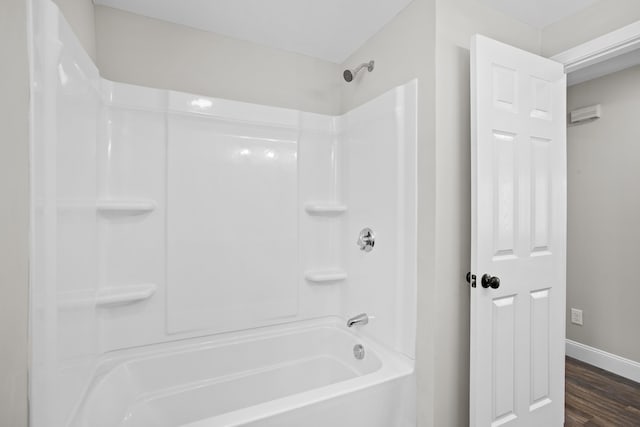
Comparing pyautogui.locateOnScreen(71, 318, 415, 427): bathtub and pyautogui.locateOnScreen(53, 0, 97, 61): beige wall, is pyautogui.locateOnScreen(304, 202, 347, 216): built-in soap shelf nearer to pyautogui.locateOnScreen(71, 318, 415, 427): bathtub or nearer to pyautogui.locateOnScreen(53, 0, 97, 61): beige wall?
pyautogui.locateOnScreen(71, 318, 415, 427): bathtub

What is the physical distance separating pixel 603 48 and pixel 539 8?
1.30ft

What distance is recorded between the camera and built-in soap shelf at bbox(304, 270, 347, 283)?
2.12 metres

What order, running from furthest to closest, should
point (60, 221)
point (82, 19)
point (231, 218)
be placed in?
point (231, 218), point (82, 19), point (60, 221)

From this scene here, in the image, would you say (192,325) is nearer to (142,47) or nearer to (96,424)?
(96,424)

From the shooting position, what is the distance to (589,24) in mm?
1669

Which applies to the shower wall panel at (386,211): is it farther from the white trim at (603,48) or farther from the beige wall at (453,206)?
the white trim at (603,48)

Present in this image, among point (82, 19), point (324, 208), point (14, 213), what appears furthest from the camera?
point (324, 208)

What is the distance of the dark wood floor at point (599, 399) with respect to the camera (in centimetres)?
197

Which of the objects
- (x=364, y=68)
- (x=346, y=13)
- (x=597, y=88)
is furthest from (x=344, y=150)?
(x=597, y=88)

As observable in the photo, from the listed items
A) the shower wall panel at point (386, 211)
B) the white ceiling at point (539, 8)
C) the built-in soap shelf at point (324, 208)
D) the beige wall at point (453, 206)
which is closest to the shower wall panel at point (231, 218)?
the built-in soap shelf at point (324, 208)

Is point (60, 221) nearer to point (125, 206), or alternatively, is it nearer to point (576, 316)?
point (125, 206)

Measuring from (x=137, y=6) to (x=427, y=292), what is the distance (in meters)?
2.20

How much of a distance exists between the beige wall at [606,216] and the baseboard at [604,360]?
0.16 ft

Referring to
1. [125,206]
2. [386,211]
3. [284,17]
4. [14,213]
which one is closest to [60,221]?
[14,213]
